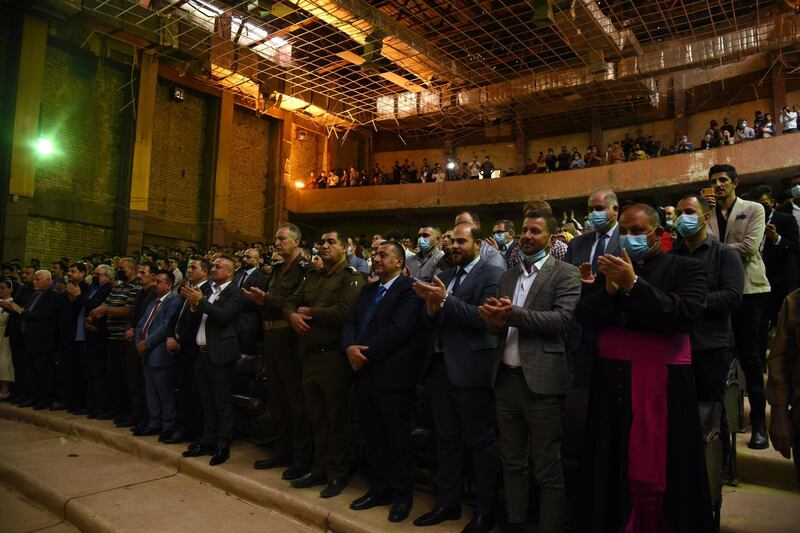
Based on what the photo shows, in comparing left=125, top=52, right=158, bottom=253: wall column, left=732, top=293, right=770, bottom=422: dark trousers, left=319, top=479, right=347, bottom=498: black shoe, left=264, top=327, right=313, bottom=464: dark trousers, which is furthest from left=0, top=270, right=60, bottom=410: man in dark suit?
left=125, top=52, right=158, bottom=253: wall column

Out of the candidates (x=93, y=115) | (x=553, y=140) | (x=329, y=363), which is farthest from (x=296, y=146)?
(x=329, y=363)

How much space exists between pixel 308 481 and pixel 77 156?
40.5ft

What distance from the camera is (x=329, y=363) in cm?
361

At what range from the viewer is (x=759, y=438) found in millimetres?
3154

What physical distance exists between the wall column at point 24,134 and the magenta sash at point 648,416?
12905 mm

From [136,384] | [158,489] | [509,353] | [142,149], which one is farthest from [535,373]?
[142,149]

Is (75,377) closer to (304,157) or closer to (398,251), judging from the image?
(398,251)

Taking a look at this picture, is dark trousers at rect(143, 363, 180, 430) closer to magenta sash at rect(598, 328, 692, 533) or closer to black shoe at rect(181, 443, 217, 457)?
black shoe at rect(181, 443, 217, 457)

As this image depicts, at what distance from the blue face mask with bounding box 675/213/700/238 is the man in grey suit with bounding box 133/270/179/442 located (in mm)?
4200

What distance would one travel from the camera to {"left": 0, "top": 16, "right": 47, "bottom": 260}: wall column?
1155 cm

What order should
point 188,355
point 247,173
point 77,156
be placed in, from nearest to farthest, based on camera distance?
1. point 188,355
2. point 77,156
3. point 247,173

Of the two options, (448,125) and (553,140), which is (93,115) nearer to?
(448,125)

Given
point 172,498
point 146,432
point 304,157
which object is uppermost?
point 304,157

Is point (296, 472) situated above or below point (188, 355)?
below
